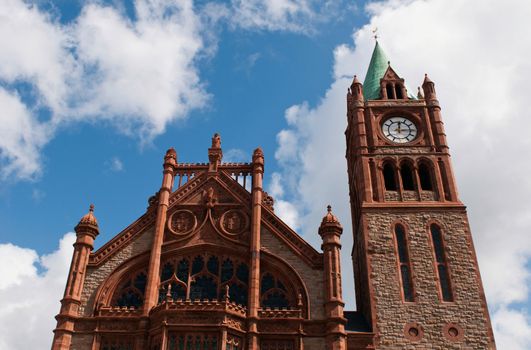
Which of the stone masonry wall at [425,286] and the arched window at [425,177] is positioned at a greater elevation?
the arched window at [425,177]

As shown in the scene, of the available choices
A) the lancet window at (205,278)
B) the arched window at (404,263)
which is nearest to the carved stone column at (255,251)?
the lancet window at (205,278)

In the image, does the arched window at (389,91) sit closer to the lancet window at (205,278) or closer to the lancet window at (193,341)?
the lancet window at (205,278)

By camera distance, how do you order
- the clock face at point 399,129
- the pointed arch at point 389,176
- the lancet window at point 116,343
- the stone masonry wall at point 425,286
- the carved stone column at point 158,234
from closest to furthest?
the lancet window at point 116,343
the carved stone column at point 158,234
the stone masonry wall at point 425,286
the pointed arch at point 389,176
the clock face at point 399,129

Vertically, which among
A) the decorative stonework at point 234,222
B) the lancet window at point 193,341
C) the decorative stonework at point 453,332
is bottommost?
the lancet window at point 193,341

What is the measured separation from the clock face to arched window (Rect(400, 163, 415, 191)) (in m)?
2.35

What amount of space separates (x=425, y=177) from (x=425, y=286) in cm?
970

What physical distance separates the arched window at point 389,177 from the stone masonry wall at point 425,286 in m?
3.68

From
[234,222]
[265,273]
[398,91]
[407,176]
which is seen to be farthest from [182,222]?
[398,91]

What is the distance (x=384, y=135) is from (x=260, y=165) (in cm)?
1100

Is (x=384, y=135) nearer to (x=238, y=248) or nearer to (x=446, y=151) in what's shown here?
(x=446, y=151)

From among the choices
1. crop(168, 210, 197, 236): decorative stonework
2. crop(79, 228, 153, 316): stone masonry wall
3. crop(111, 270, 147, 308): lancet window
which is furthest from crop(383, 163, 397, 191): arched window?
crop(111, 270, 147, 308): lancet window

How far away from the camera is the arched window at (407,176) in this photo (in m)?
40.7

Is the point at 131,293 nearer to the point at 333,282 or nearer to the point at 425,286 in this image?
the point at 333,282

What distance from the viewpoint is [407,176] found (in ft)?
136
